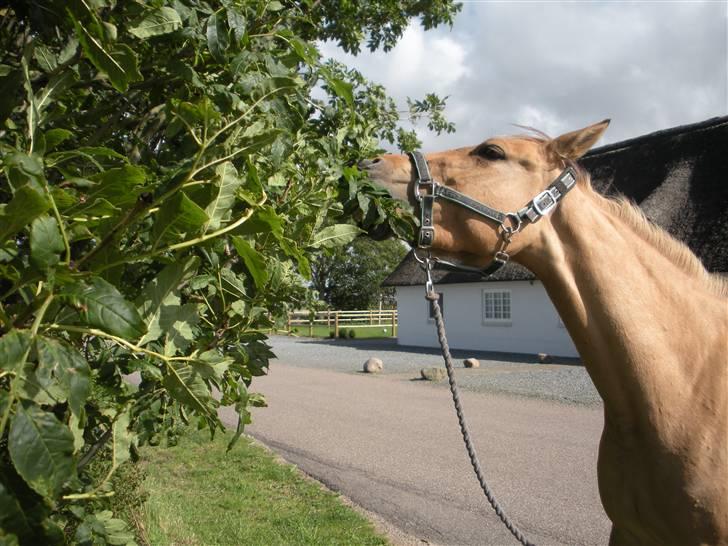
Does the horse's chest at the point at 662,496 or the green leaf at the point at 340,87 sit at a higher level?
the green leaf at the point at 340,87

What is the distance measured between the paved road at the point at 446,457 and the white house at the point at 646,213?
511 centimetres

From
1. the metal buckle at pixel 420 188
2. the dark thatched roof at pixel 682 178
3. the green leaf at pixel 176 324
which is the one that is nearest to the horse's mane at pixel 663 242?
the metal buckle at pixel 420 188

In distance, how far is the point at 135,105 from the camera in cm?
248

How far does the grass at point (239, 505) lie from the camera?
447 centimetres

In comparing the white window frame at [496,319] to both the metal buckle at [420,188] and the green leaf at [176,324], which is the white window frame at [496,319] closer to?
the metal buckle at [420,188]

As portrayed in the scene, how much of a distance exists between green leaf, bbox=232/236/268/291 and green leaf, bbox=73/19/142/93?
1.44 feet

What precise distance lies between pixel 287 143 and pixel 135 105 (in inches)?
45.9

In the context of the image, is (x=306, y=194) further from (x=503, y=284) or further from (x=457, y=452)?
(x=503, y=284)

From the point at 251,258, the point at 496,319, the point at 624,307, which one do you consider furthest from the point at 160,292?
the point at 496,319

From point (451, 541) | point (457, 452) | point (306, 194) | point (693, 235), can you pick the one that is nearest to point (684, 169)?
point (693, 235)

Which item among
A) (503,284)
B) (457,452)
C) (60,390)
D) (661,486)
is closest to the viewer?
(60,390)

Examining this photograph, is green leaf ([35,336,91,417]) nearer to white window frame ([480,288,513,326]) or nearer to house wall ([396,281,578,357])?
house wall ([396,281,578,357])

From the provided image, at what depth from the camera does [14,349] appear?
0.83 metres

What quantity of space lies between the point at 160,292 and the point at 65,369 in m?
0.40
